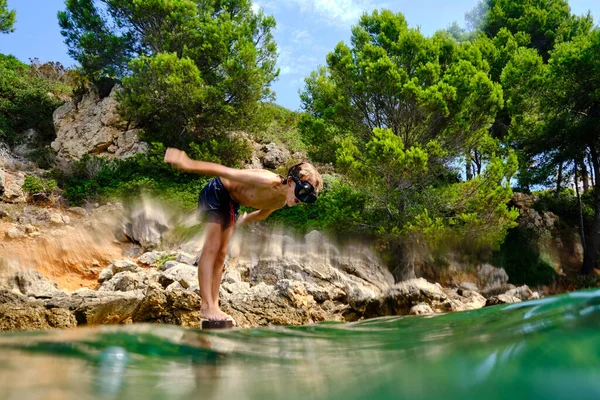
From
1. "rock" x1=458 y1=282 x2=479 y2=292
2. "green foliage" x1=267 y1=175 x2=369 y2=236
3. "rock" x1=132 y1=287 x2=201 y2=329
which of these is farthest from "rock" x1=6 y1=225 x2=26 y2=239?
"rock" x1=458 y1=282 x2=479 y2=292

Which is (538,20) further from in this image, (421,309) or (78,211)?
(78,211)

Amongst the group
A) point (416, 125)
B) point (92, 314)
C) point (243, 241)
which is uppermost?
point (416, 125)

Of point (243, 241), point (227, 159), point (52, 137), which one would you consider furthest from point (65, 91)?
point (243, 241)

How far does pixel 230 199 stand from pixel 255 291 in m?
2.27

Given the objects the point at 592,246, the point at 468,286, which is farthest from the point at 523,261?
the point at 468,286

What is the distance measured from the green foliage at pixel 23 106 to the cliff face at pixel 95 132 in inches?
33.2

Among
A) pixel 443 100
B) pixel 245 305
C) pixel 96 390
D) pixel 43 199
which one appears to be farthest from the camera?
pixel 43 199

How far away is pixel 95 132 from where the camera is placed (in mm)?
15641

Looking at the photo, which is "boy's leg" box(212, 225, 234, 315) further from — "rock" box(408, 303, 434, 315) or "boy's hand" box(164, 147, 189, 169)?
"rock" box(408, 303, 434, 315)

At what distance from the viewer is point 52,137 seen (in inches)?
655

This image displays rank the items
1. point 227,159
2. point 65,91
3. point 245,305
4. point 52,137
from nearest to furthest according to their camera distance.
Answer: point 245,305 → point 227,159 → point 52,137 → point 65,91

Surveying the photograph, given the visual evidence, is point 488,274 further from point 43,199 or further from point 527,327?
point 43,199

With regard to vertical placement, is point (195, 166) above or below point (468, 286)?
above

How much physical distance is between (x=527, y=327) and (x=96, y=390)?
1611mm
